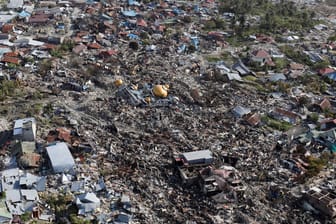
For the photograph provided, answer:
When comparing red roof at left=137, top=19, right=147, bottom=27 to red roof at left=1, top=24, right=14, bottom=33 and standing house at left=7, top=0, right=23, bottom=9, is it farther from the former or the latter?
standing house at left=7, top=0, right=23, bottom=9

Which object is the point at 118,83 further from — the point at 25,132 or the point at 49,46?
the point at 49,46

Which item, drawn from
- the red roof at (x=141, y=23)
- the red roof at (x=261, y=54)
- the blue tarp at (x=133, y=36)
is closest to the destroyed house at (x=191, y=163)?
the red roof at (x=261, y=54)

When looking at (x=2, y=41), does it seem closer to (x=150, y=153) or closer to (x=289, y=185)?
(x=150, y=153)

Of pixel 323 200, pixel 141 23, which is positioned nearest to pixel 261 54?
pixel 141 23

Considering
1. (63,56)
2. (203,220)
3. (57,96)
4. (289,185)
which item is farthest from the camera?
(63,56)

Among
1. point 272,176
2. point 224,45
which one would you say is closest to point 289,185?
point 272,176

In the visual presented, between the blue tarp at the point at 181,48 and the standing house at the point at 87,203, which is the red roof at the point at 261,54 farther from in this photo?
the standing house at the point at 87,203

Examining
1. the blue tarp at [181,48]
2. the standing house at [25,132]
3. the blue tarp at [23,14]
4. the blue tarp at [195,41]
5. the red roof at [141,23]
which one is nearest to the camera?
the standing house at [25,132]
